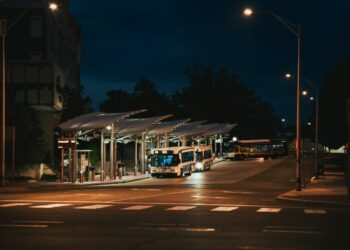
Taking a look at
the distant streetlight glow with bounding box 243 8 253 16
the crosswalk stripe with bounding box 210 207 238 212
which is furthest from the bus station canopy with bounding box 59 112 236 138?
the crosswalk stripe with bounding box 210 207 238 212

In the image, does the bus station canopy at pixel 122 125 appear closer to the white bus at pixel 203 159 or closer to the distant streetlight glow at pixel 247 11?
the white bus at pixel 203 159

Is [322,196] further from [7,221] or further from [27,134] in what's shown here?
[27,134]

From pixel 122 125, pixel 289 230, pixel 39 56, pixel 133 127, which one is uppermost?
pixel 39 56

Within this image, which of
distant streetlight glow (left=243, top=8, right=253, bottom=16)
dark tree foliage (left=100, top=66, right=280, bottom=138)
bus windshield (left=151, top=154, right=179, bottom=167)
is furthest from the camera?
dark tree foliage (left=100, top=66, right=280, bottom=138)

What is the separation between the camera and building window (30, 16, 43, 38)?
6325 cm

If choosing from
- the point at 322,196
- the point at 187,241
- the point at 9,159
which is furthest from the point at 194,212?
the point at 9,159

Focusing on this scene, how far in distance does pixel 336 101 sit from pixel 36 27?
3077cm

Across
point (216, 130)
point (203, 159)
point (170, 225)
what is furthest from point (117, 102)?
point (170, 225)

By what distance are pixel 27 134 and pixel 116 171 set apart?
9834 mm

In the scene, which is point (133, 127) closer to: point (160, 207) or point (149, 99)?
point (160, 207)

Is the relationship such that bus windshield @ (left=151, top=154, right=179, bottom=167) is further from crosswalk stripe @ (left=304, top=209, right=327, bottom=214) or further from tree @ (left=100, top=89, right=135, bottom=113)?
tree @ (left=100, top=89, right=135, bottom=113)

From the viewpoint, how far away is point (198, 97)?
143625 mm

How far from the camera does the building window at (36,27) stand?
6325 centimetres

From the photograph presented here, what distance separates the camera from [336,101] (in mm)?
70625
